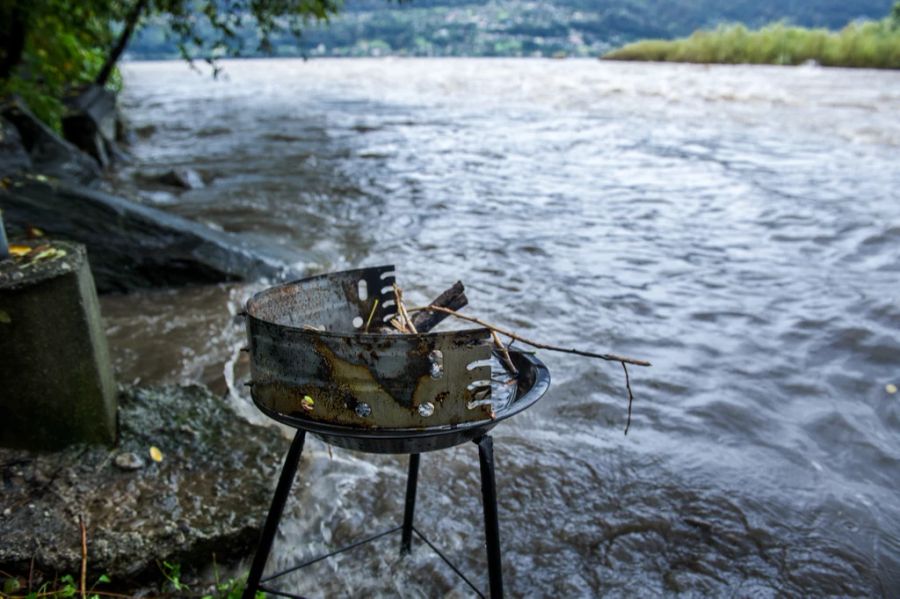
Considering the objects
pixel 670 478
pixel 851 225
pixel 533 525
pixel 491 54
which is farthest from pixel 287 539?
pixel 491 54

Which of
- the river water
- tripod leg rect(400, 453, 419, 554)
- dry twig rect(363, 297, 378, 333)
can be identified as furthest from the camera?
the river water

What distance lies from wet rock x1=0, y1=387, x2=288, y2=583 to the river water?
294mm

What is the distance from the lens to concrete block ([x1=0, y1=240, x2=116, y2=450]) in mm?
2637

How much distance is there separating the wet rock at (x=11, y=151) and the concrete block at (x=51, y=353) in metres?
4.94

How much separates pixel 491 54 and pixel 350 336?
9106 centimetres

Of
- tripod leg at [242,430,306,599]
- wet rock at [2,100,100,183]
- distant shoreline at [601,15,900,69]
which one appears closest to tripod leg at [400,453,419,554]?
tripod leg at [242,430,306,599]

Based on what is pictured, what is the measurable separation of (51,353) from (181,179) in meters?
8.83

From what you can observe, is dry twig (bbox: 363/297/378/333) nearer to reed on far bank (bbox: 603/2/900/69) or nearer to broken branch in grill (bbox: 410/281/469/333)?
broken branch in grill (bbox: 410/281/469/333)

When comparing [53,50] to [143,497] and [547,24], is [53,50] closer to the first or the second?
[143,497]

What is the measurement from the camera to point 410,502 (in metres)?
2.89

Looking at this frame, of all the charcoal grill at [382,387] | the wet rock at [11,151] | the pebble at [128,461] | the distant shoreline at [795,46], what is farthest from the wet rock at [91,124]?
the distant shoreline at [795,46]

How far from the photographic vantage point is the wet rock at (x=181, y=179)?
10852 millimetres

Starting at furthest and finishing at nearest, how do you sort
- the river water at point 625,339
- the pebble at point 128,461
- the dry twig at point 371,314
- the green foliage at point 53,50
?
the green foliage at point 53,50
the river water at point 625,339
the pebble at point 128,461
the dry twig at point 371,314

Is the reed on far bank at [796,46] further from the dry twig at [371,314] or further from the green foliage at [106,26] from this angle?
the dry twig at [371,314]
